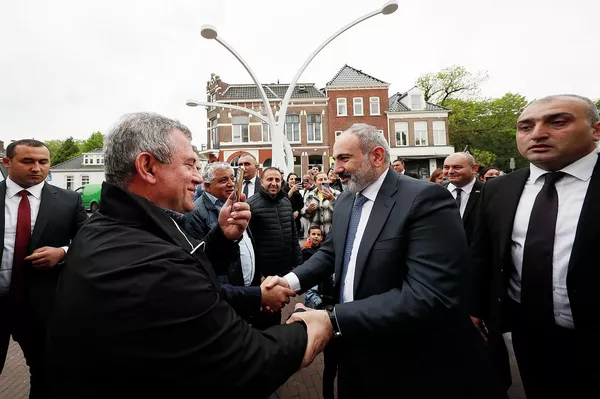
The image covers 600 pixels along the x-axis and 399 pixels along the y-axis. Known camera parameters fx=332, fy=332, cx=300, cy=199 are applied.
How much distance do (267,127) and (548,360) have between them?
3009 centimetres

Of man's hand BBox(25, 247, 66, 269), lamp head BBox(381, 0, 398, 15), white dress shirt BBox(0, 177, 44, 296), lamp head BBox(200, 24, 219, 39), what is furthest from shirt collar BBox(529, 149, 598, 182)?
lamp head BBox(200, 24, 219, 39)

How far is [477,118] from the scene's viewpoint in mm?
36312

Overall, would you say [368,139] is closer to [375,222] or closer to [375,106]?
[375,222]

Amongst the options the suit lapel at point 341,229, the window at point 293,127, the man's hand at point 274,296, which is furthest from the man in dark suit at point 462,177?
the window at point 293,127

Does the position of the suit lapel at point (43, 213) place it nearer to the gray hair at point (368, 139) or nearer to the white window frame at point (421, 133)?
the gray hair at point (368, 139)

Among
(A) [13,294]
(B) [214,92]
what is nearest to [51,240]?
(A) [13,294]

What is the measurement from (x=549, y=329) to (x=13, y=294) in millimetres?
4054

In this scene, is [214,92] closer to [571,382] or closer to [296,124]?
[296,124]

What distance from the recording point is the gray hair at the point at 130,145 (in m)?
1.39

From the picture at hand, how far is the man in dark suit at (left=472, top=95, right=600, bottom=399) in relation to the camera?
71.8 inches

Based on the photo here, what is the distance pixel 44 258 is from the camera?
113 inches

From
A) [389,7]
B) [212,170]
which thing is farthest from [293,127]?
[212,170]

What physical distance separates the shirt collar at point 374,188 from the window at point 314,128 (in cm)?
2907

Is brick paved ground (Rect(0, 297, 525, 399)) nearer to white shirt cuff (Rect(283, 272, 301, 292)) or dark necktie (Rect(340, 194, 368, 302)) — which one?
white shirt cuff (Rect(283, 272, 301, 292))
